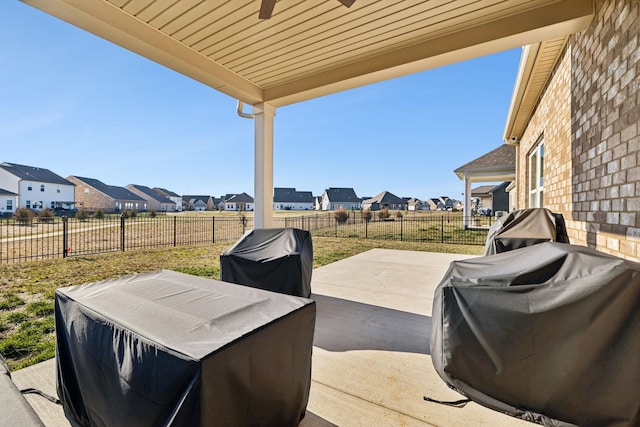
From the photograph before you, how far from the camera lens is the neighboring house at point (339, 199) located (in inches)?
1880

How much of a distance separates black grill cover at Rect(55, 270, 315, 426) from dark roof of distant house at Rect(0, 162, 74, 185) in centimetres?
2943

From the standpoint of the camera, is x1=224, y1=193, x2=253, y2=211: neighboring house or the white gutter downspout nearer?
the white gutter downspout

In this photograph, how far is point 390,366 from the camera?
2.29 metres

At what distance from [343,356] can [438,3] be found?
316cm

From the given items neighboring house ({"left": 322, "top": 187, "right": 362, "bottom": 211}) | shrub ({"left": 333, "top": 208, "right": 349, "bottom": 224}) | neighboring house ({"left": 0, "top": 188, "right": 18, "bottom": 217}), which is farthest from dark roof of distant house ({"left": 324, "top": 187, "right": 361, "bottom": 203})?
neighboring house ({"left": 0, "top": 188, "right": 18, "bottom": 217})

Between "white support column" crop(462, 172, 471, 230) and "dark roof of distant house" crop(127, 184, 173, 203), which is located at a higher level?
"dark roof of distant house" crop(127, 184, 173, 203)

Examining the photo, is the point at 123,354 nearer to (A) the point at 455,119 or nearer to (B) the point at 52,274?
(B) the point at 52,274

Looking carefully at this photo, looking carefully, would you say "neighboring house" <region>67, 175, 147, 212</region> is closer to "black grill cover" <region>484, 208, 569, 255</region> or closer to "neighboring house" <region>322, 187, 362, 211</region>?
"neighboring house" <region>322, 187, 362, 211</region>

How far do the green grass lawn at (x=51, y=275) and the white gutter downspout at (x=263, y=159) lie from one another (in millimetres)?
1834

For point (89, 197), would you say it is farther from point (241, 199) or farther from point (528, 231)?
point (528, 231)

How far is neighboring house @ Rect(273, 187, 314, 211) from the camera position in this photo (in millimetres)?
47594

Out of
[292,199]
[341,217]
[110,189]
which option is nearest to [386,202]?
[292,199]

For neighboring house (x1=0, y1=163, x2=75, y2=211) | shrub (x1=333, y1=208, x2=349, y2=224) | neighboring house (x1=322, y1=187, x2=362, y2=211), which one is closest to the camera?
shrub (x1=333, y1=208, x2=349, y2=224)

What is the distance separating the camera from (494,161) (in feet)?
38.6
